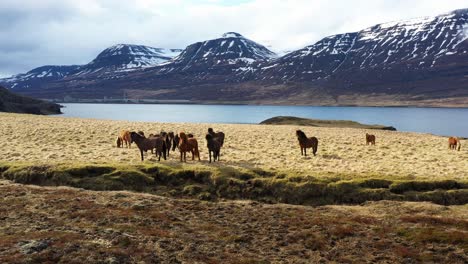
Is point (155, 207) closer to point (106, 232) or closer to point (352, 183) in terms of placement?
point (106, 232)

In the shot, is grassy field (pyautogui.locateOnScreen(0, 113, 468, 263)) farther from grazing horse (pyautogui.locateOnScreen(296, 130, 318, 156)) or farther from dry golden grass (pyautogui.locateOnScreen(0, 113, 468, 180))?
grazing horse (pyautogui.locateOnScreen(296, 130, 318, 156))

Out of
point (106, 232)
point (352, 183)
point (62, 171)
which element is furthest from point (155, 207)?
point (352, 183)

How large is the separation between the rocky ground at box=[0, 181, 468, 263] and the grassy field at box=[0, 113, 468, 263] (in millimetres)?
38

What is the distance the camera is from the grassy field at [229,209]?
12328 mm

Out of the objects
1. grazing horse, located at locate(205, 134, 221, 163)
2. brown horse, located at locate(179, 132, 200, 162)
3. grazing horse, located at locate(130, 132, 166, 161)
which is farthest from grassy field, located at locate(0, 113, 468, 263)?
brown horse, located at locate(179, 132, 200, 162)

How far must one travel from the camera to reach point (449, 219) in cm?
1545

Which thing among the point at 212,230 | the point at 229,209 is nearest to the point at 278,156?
the point at 229,209

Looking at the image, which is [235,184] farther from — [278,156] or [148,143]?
[278,156]

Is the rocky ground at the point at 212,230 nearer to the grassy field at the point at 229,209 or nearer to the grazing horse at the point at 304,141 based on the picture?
the grassy field at the point at 229,209

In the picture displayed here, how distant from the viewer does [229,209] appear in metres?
16.7

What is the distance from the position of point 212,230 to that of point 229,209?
2644mm

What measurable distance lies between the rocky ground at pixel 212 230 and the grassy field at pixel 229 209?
0.04 meters

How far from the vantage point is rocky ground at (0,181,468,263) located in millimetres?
11945

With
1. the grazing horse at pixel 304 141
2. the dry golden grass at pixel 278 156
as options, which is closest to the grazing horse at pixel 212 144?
the dry golden grass at pixel 278 156
